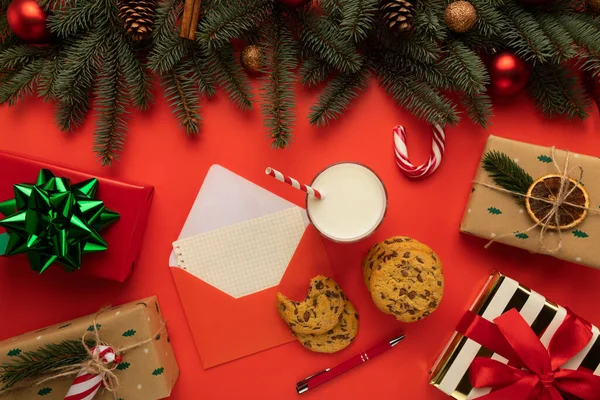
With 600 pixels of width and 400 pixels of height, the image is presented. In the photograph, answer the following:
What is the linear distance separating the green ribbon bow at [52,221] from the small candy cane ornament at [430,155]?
2.68ft

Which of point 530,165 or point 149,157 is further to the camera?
point 149,157

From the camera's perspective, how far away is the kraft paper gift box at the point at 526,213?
1093 mm

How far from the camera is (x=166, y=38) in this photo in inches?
43.8

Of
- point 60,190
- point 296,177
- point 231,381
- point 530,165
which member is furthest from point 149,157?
point 530,165

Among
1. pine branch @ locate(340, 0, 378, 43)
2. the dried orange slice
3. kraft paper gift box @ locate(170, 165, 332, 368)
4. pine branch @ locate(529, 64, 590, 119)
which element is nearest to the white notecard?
kraft paper gift box @ locate(170, 165, 332, 368)

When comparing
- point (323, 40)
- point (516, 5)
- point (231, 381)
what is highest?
point (516, 5)

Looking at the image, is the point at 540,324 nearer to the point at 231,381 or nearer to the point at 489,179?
the point at 489,179

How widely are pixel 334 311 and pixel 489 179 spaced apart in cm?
55

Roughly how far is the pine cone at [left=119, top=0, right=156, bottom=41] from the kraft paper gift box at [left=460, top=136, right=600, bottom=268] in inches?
37.3

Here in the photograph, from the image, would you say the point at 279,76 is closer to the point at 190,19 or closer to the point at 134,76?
the point at 190,19

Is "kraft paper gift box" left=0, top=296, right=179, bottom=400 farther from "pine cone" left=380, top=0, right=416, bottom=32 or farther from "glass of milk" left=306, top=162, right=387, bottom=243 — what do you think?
"pine cone" left=380, top=0, right=416, bottom=32

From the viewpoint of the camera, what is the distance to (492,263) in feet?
4.04

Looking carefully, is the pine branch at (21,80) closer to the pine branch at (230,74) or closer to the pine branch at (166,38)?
the pine branch at (166,38)

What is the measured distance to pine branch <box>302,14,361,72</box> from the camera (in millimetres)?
1080
